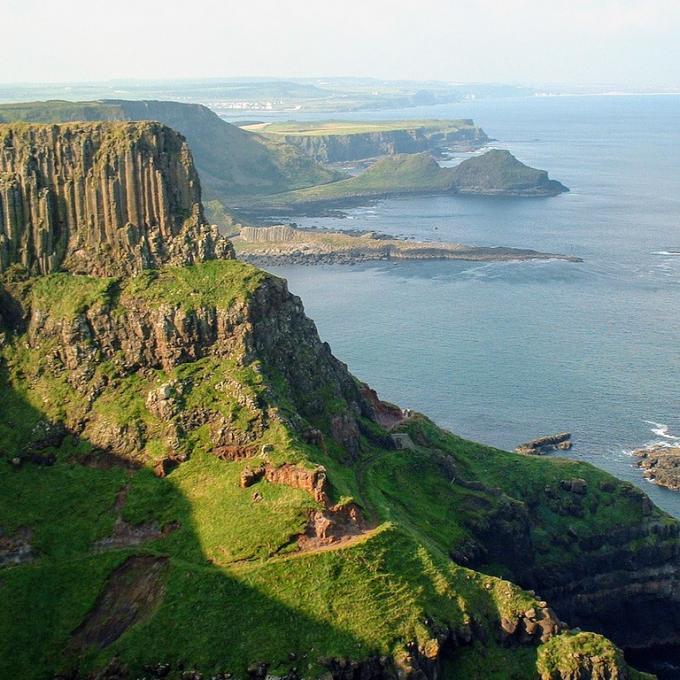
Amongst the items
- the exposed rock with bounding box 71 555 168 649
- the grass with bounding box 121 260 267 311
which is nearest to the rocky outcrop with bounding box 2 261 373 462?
the grass with bounding box 121 260 267 311

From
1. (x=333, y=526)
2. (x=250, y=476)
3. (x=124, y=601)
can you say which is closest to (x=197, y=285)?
(x=250, y=476)

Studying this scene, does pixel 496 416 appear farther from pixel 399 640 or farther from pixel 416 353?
pixel 399 640

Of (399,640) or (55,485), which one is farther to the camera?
(55,485)

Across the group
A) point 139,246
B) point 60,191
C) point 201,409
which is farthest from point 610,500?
point 60,191

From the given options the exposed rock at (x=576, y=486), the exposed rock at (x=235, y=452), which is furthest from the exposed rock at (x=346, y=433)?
the exposed rock at (x=576, y=486)

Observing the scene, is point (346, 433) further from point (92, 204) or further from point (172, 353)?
point (92, 204)

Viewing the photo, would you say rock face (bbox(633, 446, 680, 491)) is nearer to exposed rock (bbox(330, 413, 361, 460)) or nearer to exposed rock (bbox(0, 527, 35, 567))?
exposed rock (bbox(330, 413, 361, 460))
